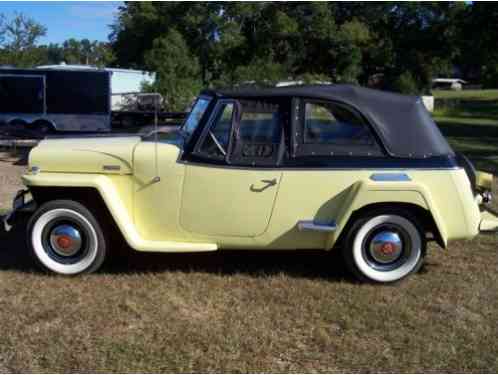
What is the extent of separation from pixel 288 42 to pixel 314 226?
119ft

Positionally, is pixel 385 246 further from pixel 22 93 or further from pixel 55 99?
pixel 22 93

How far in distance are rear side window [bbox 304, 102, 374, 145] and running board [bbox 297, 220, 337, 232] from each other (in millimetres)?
665

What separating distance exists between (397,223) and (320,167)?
2.64ft

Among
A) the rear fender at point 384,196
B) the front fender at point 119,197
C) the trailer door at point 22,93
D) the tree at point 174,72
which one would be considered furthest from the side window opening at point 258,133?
the tree at point 174,72

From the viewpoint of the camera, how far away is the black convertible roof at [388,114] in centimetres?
471

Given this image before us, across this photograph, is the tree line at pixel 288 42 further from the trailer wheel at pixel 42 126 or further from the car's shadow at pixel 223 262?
the car's shadow at pixel 223 262

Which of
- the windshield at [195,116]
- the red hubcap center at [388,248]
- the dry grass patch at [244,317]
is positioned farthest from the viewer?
the windshield at [195,116]

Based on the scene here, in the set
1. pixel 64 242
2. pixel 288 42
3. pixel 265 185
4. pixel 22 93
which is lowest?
pixel 64 242

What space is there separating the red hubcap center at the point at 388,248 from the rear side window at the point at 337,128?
0.86 metres

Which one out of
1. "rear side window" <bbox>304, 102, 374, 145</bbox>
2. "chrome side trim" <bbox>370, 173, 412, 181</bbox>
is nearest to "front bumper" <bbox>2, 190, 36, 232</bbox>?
"rear side window" <bbox>304, 102, 374, 145</bbox>

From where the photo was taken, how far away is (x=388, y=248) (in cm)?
480

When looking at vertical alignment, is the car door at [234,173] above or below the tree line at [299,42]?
below

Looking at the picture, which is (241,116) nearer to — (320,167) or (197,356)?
(320,167)

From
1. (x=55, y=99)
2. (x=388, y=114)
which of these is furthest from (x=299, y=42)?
(x=388, y=114)
